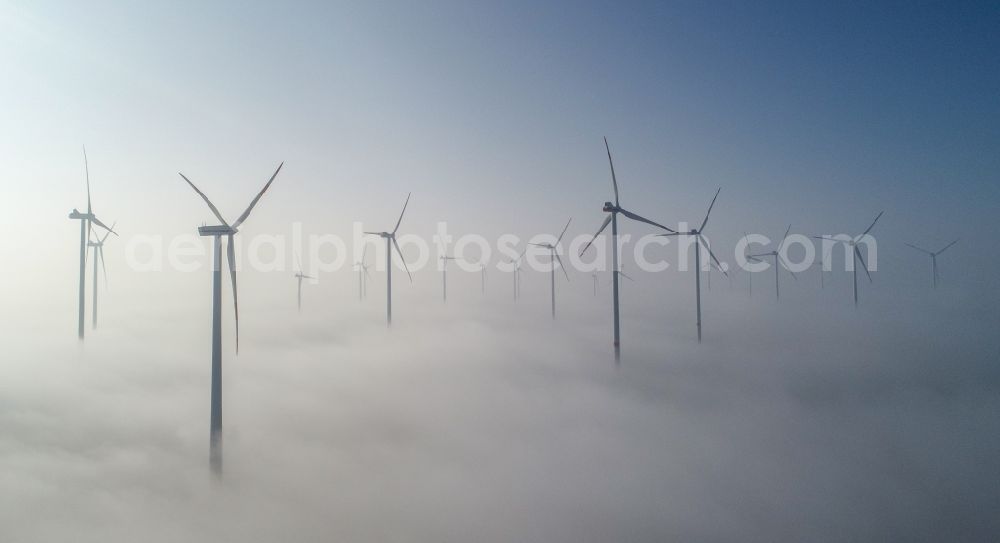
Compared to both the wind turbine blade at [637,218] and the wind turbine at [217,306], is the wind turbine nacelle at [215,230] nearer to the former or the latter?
the wind turbine at [217,306]

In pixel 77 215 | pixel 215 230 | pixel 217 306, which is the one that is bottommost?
pixel 217 306

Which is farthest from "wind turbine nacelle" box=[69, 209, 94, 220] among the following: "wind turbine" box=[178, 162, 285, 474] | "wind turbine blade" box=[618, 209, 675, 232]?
"wind turbine blade" box=[618, 209, 675, 232]

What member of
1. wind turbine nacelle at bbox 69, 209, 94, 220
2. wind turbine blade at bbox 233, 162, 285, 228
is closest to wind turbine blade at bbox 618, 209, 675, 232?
wind turbine blade at bbox 233, 162, 285, 228

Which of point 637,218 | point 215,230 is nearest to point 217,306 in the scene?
point 215,230

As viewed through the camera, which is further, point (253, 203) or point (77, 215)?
point (77, 215)

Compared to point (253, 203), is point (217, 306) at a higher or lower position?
lower

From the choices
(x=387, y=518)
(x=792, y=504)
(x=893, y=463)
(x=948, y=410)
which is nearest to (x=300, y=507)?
(x=387, y=518)

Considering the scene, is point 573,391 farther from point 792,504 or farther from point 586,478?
point 792,504

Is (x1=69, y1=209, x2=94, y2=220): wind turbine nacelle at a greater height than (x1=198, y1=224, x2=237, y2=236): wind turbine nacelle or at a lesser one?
greater

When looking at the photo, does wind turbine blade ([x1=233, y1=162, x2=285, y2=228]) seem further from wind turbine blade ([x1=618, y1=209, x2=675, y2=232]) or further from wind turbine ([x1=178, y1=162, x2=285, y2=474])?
wind turbine blade ([x1=618, y1=209, x2=675, y2=232])

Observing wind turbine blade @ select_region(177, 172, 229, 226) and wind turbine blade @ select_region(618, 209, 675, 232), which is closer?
wind turbine blade @ select_region(177, 172, 229, 226)

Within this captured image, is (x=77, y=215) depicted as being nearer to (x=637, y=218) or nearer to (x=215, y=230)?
(x=215, y=230)
